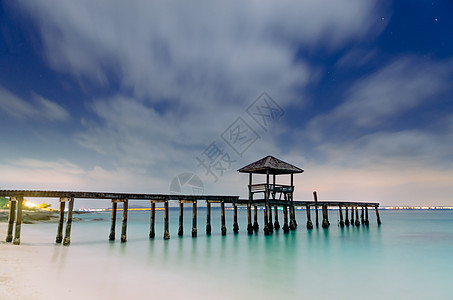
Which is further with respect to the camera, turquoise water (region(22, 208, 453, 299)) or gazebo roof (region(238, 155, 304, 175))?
gazebo roof (region(238, 155, 304, 175))

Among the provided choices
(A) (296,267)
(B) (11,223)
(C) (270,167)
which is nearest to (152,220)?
(B) (11,223)

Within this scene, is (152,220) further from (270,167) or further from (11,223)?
(270,167)

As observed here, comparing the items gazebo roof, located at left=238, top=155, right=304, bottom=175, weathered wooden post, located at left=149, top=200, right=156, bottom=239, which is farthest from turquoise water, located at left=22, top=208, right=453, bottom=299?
gazebo roof, located at left=238, top=155, right=304, bottom=175

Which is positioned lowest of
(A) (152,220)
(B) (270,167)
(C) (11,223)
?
(A) (152,220)

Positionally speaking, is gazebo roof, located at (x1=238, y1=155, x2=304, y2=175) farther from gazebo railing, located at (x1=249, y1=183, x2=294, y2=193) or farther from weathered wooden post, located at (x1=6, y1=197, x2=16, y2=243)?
weathered wooden post, located at (x1=6, y1=197, x2=16, y2=243)

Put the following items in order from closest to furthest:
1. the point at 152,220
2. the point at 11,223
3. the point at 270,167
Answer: the point at 11,223, the point at 152,220, the point at 270,167

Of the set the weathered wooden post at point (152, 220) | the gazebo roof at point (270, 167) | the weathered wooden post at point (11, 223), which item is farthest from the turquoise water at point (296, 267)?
the gazebo roof at point (270, 167)

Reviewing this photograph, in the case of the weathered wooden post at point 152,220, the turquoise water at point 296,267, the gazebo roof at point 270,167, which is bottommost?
the turquoise water at point 296,267

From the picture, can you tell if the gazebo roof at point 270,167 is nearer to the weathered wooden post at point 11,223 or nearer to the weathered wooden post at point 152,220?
the weathered wooden post at point 152,220

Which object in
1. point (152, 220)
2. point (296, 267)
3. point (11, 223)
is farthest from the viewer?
point (152, 220)

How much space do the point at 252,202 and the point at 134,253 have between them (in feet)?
31.0

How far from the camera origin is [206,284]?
8.44 metres

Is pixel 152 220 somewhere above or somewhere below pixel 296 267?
above

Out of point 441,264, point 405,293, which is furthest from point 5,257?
point 441,264
